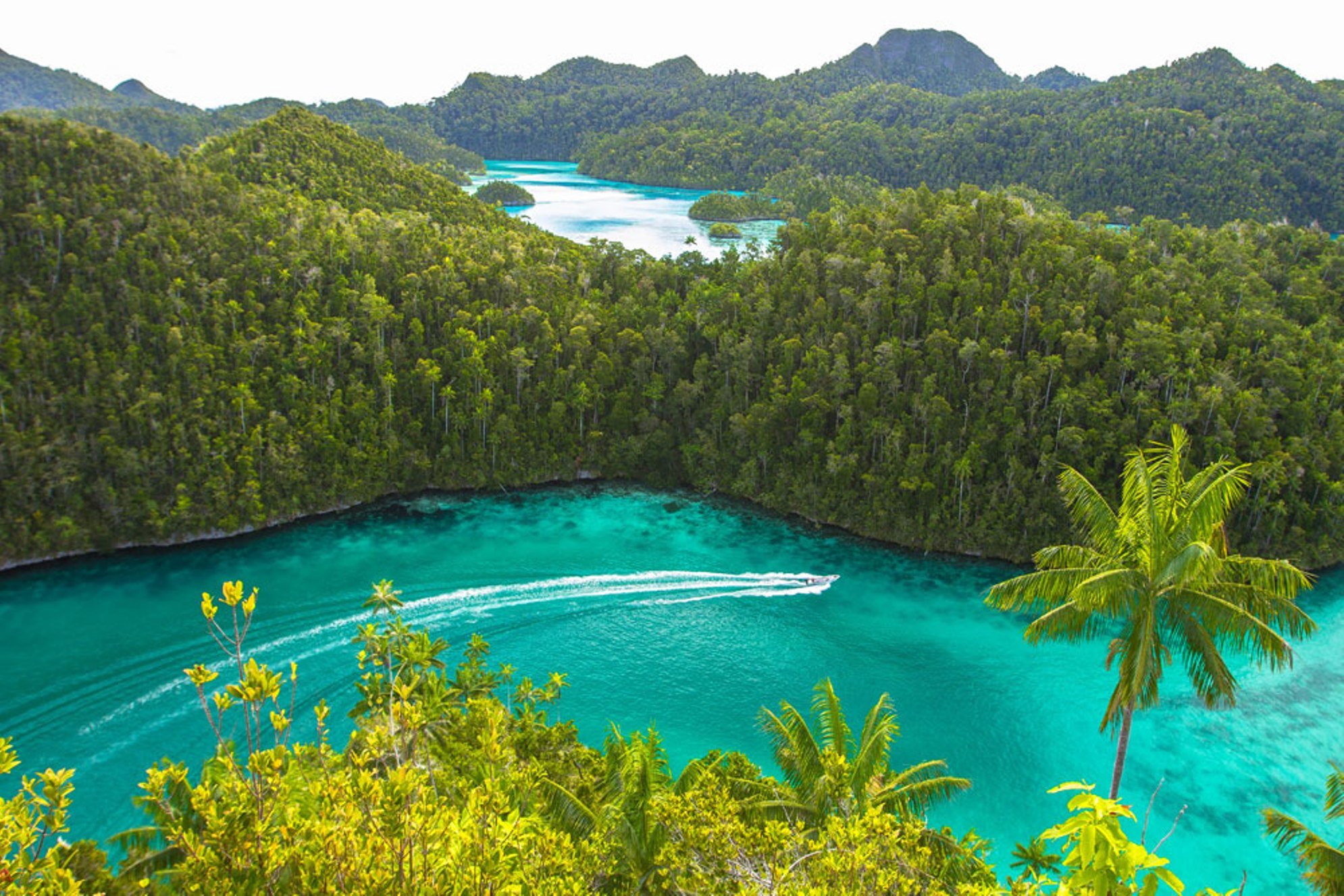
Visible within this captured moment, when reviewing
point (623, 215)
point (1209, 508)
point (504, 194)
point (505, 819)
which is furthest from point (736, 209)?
point (505, 819)

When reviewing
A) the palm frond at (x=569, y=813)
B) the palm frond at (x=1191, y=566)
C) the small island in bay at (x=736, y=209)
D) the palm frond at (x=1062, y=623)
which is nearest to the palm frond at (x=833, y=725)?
the palm frond at (x=1062, y=623)

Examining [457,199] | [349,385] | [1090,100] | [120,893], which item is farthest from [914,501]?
[1090,100]

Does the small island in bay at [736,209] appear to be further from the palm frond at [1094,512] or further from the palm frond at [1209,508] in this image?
the palm frond at [1209,508]

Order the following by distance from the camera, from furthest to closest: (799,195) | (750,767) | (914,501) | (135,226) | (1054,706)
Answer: (799,195), (135,226), (914,501), (1054,706), (750,767)

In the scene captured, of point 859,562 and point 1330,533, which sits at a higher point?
point 1330,533

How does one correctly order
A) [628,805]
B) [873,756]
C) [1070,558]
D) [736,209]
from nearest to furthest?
[628,805] → [1070,558] → [873,756] → [736,209]

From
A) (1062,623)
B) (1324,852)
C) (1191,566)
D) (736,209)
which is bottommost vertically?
(1324,852)

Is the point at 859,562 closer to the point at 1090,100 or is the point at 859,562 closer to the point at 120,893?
the point at 120,893

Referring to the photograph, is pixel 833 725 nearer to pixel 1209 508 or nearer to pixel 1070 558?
pixel 1070 558
